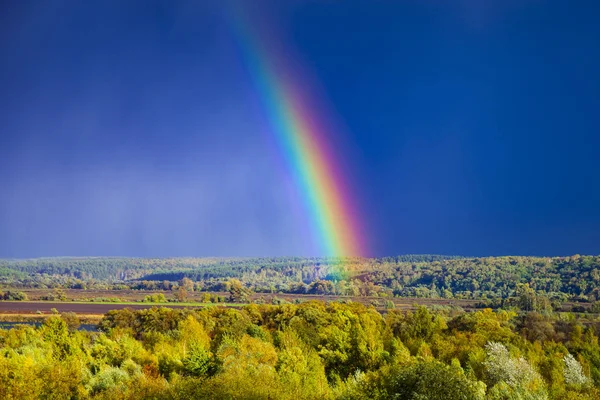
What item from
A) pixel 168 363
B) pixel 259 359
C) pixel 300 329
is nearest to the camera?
pixel 259 359

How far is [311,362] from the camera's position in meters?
49.2

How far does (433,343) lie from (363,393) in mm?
39162

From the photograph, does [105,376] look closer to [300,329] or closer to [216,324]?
[300,329]

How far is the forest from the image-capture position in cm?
3028

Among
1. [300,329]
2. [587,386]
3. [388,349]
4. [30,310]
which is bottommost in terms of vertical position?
[587,386]

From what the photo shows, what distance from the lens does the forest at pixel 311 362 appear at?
99.3 ft

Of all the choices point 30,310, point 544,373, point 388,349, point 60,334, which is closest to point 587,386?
point 544,373

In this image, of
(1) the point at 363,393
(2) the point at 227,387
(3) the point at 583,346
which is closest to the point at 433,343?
(3) the point at 583,346

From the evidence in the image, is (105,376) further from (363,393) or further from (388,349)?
(388,349)

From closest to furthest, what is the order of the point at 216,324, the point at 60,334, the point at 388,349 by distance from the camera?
1. the point at 388,349
2. the point at 60,334
3. the point at 216,324

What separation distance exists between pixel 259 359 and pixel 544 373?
28088 mm

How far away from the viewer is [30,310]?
502 ft

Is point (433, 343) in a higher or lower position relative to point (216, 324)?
lower

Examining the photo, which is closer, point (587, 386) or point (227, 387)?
point (227, 387)
